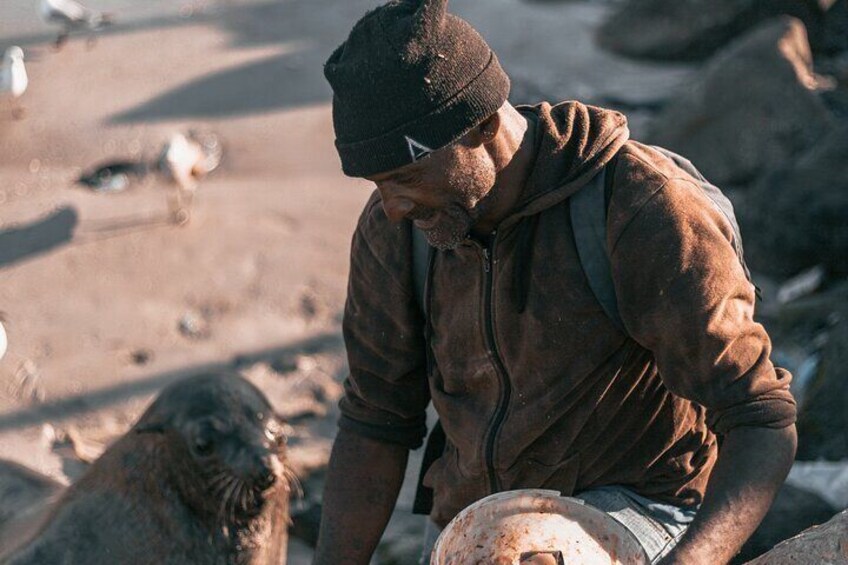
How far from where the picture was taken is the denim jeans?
280 cm

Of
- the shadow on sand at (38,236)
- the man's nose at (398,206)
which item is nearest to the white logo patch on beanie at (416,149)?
the man's nose at (398,206)

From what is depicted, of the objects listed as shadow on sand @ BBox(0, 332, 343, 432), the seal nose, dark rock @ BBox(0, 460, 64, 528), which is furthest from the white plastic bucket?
shadow on sand @ BBox(0, 332, 343, 432)

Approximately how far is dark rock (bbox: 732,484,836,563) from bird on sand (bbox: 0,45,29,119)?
6526 mm

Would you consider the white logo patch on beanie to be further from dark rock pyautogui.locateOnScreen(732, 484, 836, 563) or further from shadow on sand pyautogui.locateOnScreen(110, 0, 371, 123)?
shadow on sand pyautogui.locateOnScreen(110, 0, 371, 123)

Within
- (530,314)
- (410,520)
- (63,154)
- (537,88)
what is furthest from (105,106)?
(530,314)

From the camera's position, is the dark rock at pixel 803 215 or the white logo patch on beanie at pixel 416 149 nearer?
the white logo patch on beanie at pixel 416 149

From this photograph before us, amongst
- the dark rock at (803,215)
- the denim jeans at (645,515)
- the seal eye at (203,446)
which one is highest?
the denim jeans at (645,515)

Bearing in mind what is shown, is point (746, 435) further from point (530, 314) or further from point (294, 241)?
point (294, 241)

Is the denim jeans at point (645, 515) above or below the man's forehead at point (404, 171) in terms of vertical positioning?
below

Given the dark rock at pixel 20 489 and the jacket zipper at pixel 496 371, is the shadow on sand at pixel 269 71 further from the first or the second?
the jacket zipper at pixel 496 371

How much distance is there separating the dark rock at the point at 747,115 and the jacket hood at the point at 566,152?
5.61 metres

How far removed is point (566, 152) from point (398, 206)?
1.20 feet

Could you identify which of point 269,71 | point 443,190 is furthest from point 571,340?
point 269,71

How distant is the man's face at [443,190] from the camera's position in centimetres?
260
